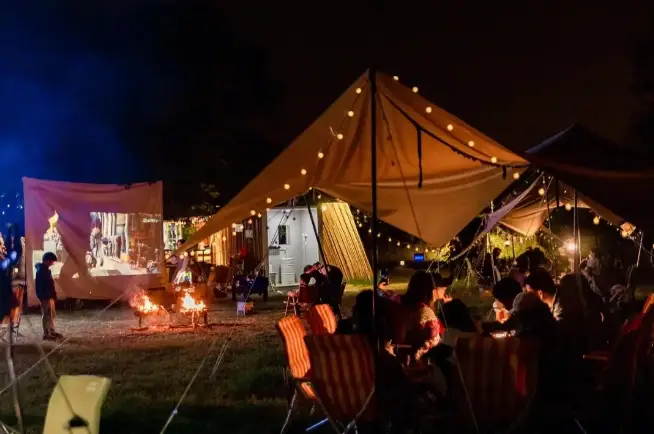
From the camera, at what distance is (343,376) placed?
468cm

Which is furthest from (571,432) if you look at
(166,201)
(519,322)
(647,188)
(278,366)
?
(166,201)

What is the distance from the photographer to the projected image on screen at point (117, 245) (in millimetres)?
15672

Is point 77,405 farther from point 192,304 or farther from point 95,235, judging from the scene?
point 95,235

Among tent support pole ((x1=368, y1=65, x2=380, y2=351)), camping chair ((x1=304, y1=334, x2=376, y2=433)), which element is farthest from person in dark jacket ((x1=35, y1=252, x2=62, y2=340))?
camping chair ((x1=304, y1=334, x2=376, y2=433))

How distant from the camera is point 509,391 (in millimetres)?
4504

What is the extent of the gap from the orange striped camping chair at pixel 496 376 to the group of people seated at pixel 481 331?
0.55 ft

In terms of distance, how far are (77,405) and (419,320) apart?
3.07 metres

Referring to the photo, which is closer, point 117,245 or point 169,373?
point 169,373

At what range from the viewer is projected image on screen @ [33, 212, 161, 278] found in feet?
51.4

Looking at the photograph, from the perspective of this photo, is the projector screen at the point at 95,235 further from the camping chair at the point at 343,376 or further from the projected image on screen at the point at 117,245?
the camping chair at the point at 343,376

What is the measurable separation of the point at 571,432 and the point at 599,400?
0.37 metres

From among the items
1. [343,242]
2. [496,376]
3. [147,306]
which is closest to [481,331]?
[496,376]

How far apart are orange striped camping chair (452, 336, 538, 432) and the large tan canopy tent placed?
1.97 meters

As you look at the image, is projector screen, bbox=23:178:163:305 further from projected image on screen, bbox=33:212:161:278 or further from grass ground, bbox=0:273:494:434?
grass ground, bbox=0:273:494:434
